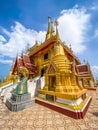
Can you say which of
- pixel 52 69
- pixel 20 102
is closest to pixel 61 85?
pixel 52 69

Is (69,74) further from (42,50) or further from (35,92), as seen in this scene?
(42,50)

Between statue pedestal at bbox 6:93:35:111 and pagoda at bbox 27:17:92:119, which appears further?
statue pedestal at bbox 6:93:35:111

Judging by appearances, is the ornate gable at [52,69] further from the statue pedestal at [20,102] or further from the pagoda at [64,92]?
the statue pedestal at [20,102]

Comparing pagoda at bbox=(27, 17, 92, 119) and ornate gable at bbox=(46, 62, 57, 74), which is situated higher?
ornate gable at bbox=(46, 62, 57, 74)

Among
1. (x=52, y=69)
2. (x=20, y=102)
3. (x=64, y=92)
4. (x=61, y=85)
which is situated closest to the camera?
(x=20, y=102)

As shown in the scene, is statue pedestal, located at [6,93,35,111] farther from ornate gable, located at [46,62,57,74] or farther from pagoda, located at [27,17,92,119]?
ornate gable, located at [46,62,57,74]

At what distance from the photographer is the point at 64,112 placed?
187 inches

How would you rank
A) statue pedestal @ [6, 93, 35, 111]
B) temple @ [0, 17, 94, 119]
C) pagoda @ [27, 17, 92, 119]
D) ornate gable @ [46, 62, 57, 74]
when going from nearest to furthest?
1. pagoda @ [27, 17, 92, 119]
2. temple @ [0, 17, 94, 119]
3. statue pedestal @ [6, 93, 35, 111]
4. ornate gable @ [46, 62, 57, 74]

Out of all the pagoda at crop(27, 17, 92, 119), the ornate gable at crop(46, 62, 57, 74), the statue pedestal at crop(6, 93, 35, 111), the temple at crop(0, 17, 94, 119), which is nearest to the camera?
the pagoda at crop(27, 17, 92, 119)

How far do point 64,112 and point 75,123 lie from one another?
101 cm

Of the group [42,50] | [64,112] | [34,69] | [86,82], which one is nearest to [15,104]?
[64,112]

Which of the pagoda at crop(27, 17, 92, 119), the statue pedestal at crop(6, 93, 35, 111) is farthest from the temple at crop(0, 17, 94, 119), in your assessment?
the statue pedestal at crop(6, 93, 35, 111)

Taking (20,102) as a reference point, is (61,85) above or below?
above

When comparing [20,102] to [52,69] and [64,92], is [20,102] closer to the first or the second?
[64,92]
